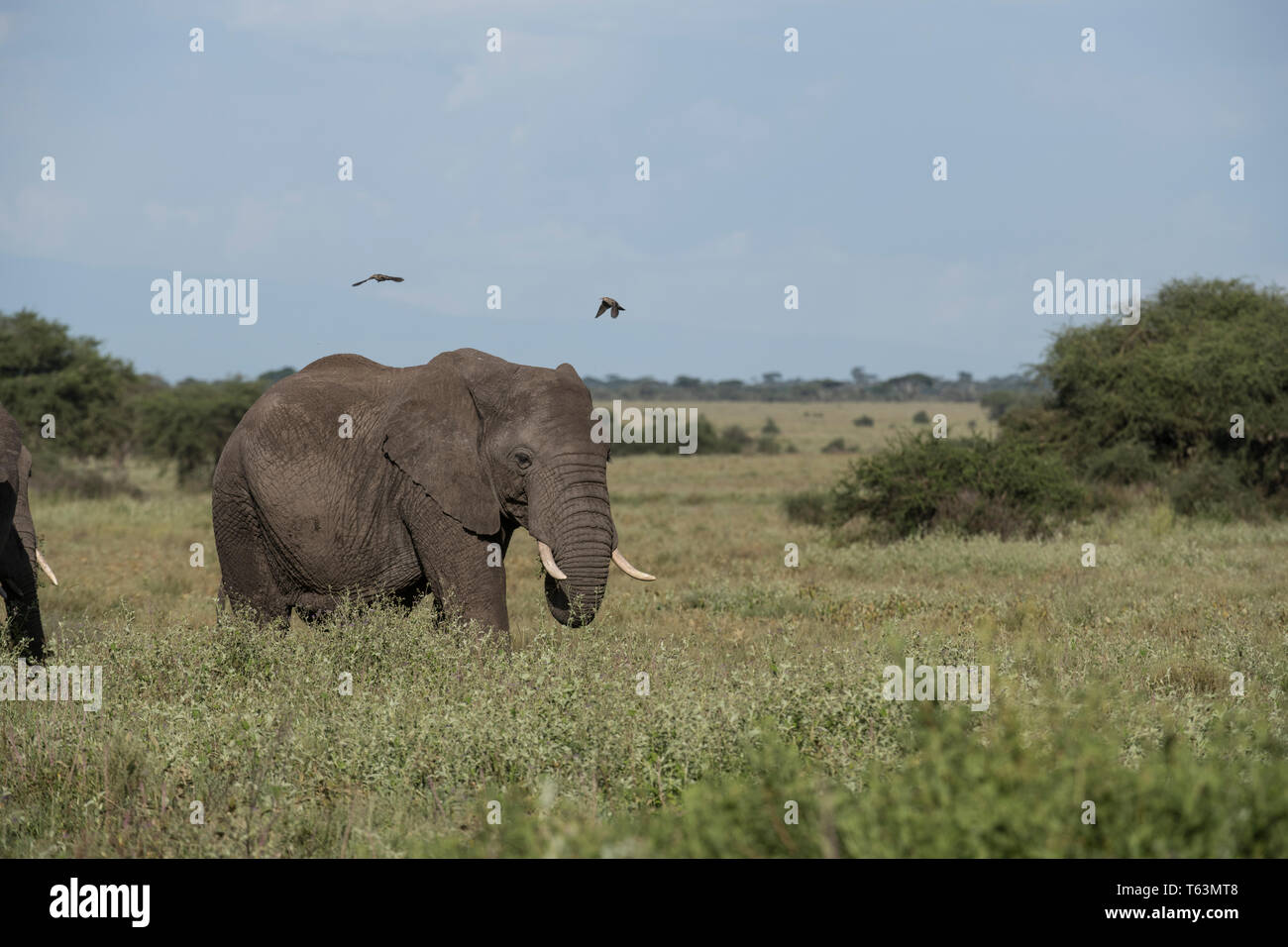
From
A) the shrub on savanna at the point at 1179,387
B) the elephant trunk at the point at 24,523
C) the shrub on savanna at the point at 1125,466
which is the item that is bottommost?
the elephant trunk at the point at 24,523

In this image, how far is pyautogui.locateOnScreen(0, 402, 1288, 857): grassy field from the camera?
4.18 meters

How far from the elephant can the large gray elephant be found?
1375 mm

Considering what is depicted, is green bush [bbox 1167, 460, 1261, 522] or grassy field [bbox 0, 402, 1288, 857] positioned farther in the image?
green bush [bbox 1167, 460, 1261, 522]

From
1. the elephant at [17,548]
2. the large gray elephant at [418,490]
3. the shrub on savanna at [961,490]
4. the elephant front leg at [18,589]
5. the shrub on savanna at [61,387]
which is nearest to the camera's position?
the large gray elephant at [418,490]

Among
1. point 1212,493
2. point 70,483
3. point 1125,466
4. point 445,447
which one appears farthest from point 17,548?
point 70,483

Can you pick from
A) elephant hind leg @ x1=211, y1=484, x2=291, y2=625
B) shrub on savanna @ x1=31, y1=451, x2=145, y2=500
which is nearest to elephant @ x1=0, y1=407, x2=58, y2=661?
elephant hind leg @ x1=211, y1=484, x2=291, y2=625

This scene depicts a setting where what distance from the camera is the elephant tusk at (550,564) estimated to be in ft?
23.7

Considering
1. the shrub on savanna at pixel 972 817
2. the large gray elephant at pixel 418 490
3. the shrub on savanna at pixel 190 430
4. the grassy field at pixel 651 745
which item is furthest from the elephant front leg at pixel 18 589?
the shrub on savanna at pixel 190 430

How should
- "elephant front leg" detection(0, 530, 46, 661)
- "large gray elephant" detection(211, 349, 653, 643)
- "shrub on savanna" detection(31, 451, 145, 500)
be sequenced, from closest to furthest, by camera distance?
"large gray elephant" detection(211, 349, 653, 643)
"elephant front leg" detection(0, 530, 46, 661)
"shrub on savanna" detection(31, 451, 145, 500)

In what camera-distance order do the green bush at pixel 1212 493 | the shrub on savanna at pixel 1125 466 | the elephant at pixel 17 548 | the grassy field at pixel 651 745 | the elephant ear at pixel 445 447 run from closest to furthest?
the grassy field at pixel 651 745, the elephant ear at pixel 445 447, the elephant at pixel 17 548, the green bush at pixel 1212 493, the shrub on savanna at pixel 1125 466

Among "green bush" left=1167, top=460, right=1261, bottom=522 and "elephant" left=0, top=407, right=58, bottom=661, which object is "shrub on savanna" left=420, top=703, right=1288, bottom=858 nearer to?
"elephant" left=0, top=407, right=58, bottom=661

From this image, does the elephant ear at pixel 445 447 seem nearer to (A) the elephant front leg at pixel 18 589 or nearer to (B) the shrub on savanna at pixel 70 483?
(A) the elephant front leg at pixel 18 589

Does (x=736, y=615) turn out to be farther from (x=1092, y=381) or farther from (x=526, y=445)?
(x=1092, y=381)

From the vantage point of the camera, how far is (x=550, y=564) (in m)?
7.24
